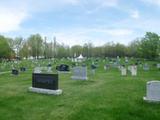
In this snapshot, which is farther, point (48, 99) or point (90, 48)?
point (90, 48)

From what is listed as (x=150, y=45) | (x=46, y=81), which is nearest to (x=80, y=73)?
(x=46, y=81)

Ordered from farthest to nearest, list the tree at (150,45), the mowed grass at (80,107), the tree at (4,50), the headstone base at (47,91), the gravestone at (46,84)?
the tree at (4,50)
the tree at (150,45)
the gravestone at (46,84)
the headstone base at (47,91)
the mowed grass at (80,107)

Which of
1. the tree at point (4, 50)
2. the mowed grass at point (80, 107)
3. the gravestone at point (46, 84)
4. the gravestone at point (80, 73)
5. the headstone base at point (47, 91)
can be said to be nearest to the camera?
the mowed grass at point (80, 107)

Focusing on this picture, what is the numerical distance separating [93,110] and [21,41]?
96205 mm

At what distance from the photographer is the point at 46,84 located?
44.9ft

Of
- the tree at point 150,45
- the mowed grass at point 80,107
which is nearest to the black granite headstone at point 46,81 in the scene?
the mowed grass at point 80,107

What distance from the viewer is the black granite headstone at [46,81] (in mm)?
13378

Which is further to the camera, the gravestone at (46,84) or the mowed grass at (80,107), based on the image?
the gravestone at (46,84)

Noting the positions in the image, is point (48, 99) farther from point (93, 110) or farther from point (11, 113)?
point (93, 110)

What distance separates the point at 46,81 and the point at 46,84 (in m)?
0.19

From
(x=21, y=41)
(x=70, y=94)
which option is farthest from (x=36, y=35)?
(x=70, y=94)

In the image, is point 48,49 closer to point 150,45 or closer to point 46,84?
point 150,45

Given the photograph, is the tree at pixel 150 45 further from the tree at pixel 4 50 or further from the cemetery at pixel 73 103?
the cemetery at pixel 73 103

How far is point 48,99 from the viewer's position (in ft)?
39.6
